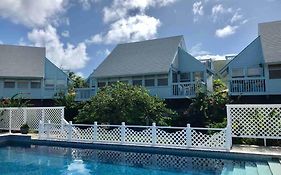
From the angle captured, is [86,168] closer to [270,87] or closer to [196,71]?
[270,87]

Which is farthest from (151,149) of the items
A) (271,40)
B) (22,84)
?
(22,84)

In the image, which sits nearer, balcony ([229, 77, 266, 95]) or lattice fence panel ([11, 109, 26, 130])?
balcony ([229, 77, 266, 95])

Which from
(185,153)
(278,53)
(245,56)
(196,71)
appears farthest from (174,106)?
(185,153)

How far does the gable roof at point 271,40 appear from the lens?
19719 millimetres

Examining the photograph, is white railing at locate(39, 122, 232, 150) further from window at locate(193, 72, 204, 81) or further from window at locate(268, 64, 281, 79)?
window at locate(193, 72, 204, 81)

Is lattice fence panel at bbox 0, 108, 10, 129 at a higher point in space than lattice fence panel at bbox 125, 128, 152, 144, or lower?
higher

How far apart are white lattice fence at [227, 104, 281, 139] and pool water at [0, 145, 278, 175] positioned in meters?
2.21

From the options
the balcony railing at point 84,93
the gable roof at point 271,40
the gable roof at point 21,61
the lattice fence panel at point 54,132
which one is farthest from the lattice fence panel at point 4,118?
the gable roof at point 271,40

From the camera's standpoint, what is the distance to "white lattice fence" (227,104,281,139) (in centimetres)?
1341

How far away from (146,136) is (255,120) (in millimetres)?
5201

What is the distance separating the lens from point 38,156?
45.6ft

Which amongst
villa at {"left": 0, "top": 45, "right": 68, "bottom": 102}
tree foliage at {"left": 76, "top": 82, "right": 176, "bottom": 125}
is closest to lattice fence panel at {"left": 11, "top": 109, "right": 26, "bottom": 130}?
tree foliage at {"left": 76, "top": 82, "right": 176, "bottom": 125}

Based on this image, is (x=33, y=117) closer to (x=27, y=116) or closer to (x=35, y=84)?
(x=27, y=116)

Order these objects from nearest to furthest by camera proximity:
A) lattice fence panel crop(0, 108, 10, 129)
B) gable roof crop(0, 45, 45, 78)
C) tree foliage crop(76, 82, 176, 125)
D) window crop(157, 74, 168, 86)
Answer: tree foliage crop(76, 82, 176, 125) < lattice fence panel crop(0, 108, 10, 129) < window crop(157, 74, 168, 86) < gable roof crop(0, 45, 45, 78)
